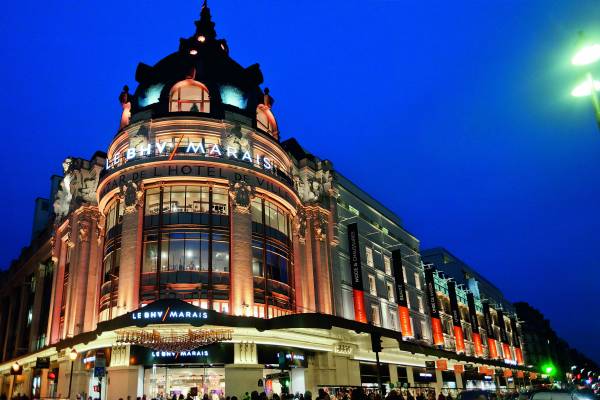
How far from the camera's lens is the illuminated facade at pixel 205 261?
3416 centimetres

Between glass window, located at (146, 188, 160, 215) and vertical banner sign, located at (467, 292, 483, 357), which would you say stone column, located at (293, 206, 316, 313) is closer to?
glass window, located at (146, 188, 160, 215)

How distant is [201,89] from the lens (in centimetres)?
4681

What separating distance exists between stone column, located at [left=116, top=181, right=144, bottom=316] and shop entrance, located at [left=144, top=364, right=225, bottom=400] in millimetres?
5079

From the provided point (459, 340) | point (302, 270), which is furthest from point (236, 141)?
point (459, 340)

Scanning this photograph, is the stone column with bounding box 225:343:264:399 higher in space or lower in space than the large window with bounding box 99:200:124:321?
lower

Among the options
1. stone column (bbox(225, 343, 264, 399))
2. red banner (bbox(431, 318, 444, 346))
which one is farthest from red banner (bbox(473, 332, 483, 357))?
stone column (bbox(225, 343, 264, 399))

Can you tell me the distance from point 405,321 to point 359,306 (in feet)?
30.1

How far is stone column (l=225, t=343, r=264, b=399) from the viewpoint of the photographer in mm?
33969

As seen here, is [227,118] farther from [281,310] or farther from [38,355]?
[38,355]

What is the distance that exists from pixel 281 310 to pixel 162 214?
475 inches

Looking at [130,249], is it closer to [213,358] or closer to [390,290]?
[213,358]

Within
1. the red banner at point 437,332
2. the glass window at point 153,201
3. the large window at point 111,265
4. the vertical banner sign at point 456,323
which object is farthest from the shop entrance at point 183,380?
the vertical banner sign at point 456,323

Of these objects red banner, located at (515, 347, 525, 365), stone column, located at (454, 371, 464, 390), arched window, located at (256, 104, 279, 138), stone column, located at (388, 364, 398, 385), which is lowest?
stone column, located at (454, 371, 464, 390)

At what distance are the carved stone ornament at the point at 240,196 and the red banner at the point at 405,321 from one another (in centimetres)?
2422
